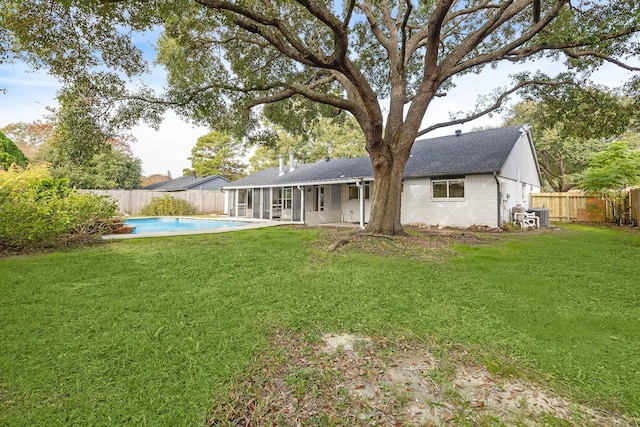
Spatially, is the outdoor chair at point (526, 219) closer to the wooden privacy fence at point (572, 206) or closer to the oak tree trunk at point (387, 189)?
the wooden privacy fence at point (572, 206)

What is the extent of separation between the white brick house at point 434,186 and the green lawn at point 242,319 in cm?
654

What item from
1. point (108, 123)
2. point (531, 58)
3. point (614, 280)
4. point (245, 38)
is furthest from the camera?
point (531, 58)

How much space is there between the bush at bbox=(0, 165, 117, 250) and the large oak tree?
278 cm

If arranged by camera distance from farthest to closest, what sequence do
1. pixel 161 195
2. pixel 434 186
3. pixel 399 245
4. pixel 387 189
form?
1. pixel 161 195
2. pixel 434 186
3. pixel 387 189
4. pixel 399 245

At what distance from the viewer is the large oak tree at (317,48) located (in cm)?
671

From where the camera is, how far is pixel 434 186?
46.0 ft

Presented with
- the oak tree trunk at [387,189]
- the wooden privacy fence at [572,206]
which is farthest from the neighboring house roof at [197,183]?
the wooden privacy fence at [572,206]

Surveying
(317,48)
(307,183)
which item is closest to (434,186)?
(307,183)

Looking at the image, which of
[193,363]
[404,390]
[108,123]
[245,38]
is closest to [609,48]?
[245,38]

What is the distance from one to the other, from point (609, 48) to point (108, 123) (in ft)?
46.6

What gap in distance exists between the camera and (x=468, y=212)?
1304cm

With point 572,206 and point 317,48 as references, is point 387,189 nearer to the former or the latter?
point 317,48

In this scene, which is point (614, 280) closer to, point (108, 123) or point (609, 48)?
point (609, 48)

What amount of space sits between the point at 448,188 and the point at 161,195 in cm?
2094
